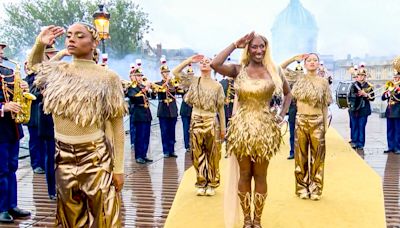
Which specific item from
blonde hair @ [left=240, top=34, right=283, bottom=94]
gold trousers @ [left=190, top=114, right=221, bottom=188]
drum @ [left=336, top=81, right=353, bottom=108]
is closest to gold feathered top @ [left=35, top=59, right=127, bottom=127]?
blonde hair @ [left=240, top=34, right=283, bottom=94]

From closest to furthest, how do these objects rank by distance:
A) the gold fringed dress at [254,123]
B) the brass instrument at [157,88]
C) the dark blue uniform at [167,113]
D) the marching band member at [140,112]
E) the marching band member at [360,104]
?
the gold fringed dress at [254,123] → the marching band member at [140,112] → the brass instrument at [157,88] → the dark blue uniform at [167,113] → the marching band member at [360,104]

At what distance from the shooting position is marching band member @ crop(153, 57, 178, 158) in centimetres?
1087

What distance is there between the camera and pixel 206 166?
269 inches

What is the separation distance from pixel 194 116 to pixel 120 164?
3.30 m

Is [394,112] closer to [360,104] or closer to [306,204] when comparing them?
[360,104]

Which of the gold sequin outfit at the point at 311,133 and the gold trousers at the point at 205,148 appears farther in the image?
the gold trousers at the point at 205,148

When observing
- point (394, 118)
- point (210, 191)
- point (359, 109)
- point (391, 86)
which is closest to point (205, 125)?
point (210, 191)

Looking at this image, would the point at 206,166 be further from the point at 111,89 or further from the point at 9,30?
the point at 9,30

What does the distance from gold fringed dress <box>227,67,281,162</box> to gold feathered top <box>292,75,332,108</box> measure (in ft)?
5.68

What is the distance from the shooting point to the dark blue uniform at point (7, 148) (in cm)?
534

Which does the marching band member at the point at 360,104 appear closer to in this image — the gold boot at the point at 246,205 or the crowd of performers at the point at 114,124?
the crowd of performers at the point at 114,124

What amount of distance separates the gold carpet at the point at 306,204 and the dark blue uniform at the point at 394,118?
271cm

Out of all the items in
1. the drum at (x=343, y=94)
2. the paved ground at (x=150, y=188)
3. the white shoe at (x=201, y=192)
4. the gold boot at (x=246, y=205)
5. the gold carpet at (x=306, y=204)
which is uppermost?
the drum at (x=343, y=94)

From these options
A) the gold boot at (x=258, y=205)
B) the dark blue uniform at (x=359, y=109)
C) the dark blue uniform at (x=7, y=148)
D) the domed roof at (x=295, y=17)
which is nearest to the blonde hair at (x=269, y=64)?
the gold boot at (x=258, y=205)
